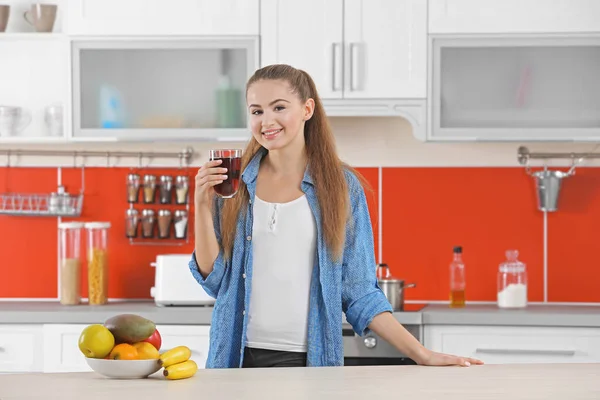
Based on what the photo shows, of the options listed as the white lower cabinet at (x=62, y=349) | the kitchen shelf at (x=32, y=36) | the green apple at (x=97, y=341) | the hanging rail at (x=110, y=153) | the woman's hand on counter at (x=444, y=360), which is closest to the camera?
the green apple at (x=97, y=341)

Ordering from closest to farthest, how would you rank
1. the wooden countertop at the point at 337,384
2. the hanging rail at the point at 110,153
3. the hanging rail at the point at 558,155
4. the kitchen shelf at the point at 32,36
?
the wooden countertop at the point at 337,384 < the kitchen shelf at the point at 32,36 < the hanging rail at the point at 558,155 < the hanging rail at the point at 110,153

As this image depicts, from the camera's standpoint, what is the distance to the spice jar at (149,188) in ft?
13.4

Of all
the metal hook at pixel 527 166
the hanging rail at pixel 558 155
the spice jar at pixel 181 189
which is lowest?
the spice jar at pixel 181 189

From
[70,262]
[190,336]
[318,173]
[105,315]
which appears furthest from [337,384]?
[70,262]

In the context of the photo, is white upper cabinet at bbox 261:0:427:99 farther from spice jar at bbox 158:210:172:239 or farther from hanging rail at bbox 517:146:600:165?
spice jar at bbox 158:210:172:239

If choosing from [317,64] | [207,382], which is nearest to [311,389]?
[207,382]

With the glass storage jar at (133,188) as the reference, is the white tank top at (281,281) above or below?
below

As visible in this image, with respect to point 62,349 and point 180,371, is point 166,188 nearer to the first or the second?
point 62,349

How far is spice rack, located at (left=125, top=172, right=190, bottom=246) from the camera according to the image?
407cm

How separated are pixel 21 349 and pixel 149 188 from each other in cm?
90

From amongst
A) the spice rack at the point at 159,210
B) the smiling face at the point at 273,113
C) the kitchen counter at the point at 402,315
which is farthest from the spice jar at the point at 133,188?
the smiling face at the point at 273,113

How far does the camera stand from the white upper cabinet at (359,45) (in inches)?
146

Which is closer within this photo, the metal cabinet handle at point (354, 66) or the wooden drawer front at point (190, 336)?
the wooden drawer front at point (190, 336)

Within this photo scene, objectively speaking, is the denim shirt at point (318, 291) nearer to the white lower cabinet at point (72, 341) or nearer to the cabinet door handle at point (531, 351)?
the white lower cabinet at point (72, 341)
